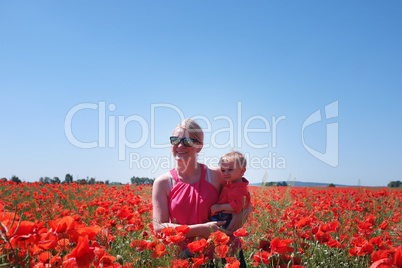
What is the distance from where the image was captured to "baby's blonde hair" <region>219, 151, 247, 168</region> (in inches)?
127

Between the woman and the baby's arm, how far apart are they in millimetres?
76

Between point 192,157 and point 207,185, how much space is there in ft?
1.00

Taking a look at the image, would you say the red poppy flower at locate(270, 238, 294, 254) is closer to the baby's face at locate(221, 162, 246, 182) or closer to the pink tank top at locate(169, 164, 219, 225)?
the pink tank top at locate(169, 164, 219, 225)

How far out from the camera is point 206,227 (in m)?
2.68

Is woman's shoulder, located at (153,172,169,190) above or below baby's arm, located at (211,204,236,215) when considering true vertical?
above

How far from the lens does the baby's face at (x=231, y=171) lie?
3172 mm

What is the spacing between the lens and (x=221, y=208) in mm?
2920

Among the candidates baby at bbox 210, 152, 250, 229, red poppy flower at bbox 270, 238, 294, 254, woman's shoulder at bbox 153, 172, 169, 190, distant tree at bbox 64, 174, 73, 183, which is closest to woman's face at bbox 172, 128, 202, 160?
woman's shoulder at bbox 153, 172, 169, 190

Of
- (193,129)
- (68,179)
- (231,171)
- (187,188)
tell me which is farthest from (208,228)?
(68,179)

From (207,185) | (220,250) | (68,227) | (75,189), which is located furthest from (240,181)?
(75,189)

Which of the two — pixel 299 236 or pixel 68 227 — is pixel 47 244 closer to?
pixel 68 227

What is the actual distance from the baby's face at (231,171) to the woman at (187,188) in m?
0.08

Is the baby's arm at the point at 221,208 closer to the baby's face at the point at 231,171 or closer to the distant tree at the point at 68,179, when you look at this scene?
the baby's face at the point at 231,171

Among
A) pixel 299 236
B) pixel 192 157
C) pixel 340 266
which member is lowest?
pixel 340 266
